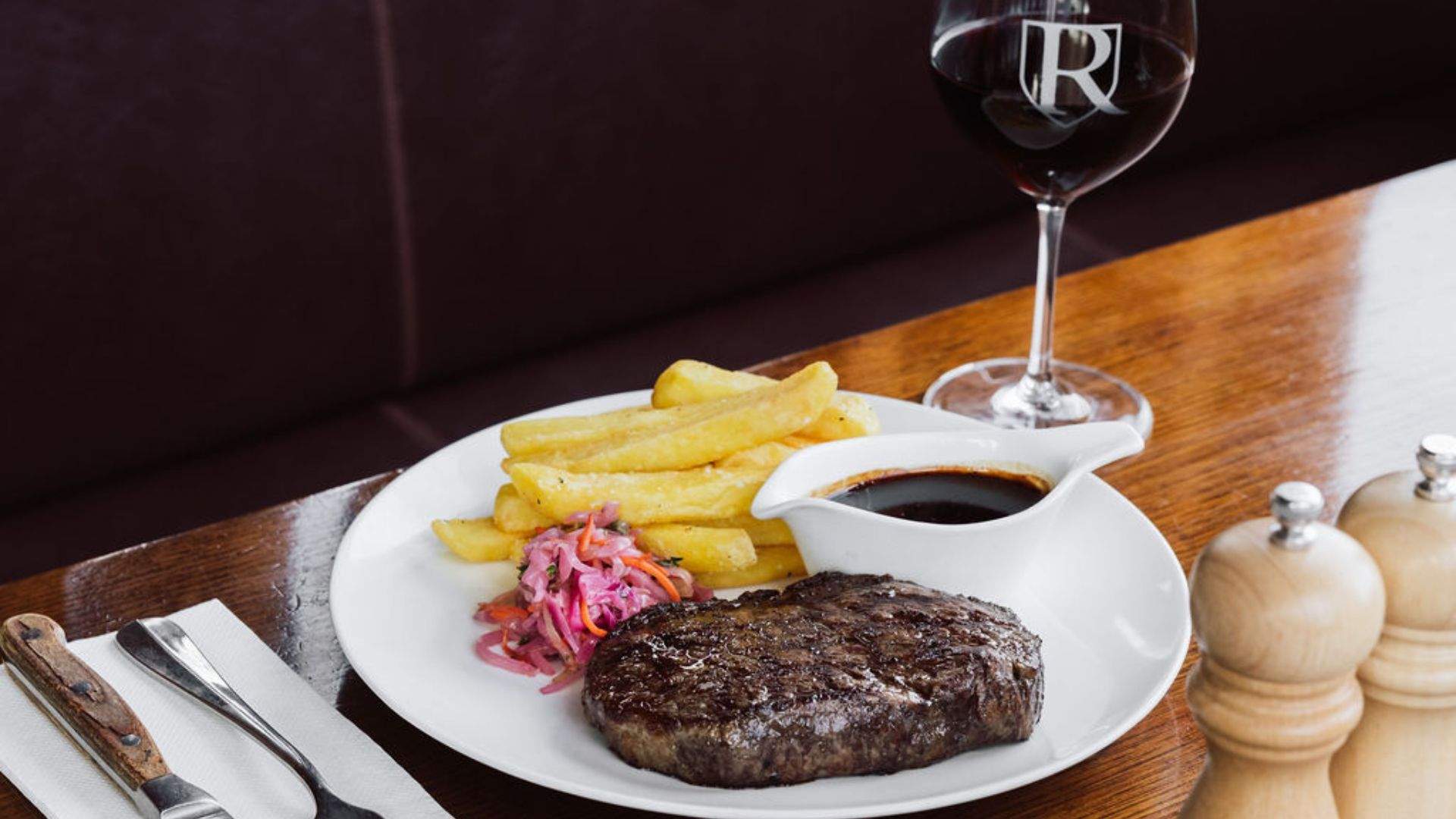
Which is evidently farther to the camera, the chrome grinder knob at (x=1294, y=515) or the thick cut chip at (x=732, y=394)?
the thick cut chip at (x=732, y=394)

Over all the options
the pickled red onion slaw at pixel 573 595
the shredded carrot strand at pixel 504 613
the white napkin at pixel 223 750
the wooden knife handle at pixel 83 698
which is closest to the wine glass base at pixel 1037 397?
the pickled red onion slaw at pixel 573 595

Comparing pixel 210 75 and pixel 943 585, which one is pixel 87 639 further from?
pixel 210 75

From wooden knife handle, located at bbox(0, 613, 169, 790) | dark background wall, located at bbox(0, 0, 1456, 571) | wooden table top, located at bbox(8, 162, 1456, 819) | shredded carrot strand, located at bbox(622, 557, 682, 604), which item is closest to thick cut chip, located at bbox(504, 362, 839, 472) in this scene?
shredded carrot strand, located at bbox(622, 557, 682, 604)

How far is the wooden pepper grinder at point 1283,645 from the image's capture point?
0.70 meters

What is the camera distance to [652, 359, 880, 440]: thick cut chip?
1.43 metres

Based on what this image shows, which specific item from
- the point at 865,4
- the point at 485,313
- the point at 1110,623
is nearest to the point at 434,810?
the point at 1110,623

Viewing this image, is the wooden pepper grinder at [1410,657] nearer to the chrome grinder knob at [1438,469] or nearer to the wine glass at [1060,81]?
the chrome grinder knob at [1438,469]

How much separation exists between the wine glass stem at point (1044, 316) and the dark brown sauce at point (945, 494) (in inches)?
11.9

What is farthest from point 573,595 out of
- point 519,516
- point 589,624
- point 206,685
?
Answer: point 206,685

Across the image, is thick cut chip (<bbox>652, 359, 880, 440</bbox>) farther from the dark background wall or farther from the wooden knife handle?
the dark background wall

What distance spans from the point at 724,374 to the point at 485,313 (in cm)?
139

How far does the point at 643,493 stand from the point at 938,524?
0.24m

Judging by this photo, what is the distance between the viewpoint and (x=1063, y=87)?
146 centimetres

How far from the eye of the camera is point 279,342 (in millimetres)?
2611
